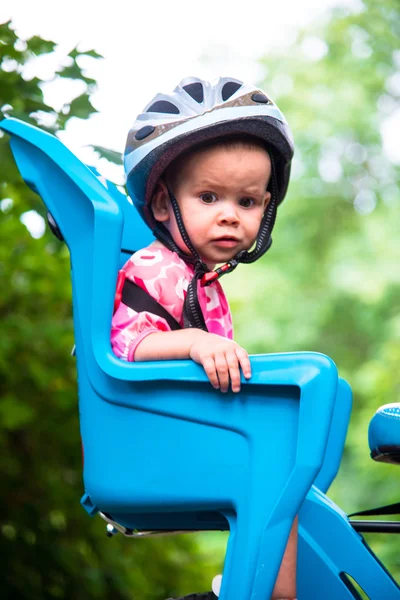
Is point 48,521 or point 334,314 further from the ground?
point 334,314

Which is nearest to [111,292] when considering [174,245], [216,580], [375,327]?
[174,245]

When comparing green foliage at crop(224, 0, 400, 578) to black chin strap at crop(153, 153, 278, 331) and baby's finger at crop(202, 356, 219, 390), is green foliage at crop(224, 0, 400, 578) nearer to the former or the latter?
black chin strap at crop(153, 153, 278, 331)

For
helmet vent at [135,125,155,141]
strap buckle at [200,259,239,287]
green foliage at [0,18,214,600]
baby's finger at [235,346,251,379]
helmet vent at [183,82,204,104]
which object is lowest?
green foliage at [0,18,214,600]

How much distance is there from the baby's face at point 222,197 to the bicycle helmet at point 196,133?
0.02 meters

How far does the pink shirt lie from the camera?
4.36ft

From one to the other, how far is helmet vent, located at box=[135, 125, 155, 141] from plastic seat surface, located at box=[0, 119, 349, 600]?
13cm

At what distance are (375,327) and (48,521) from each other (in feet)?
25.1

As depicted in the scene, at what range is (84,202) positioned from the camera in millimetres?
1356

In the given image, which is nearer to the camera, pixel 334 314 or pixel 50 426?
pixel 50 426

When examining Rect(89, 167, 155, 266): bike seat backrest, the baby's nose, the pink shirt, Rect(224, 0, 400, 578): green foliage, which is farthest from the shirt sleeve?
Rect(224, 0, 400, 578): green foliage

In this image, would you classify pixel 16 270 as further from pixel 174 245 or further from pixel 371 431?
pixel 371 431

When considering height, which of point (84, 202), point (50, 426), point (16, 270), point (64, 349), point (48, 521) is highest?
point (84, 202)

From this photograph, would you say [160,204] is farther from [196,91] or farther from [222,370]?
[222,370]

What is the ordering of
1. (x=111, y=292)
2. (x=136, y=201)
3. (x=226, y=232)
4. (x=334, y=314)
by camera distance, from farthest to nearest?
(x=334, y=314) → (x=136, y=201) → (x=226, y=232) → (x=111, y=292)
